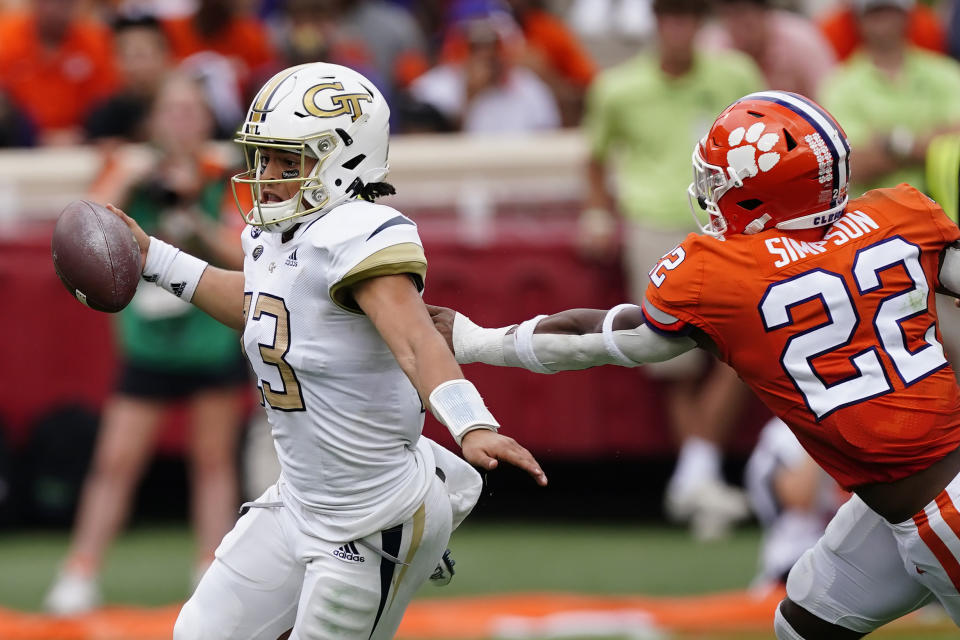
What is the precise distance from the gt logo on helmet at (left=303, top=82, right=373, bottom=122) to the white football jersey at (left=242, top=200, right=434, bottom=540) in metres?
0.22

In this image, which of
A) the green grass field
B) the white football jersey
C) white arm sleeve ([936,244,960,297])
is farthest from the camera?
the green grass field

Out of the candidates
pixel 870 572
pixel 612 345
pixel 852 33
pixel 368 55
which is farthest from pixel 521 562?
pixel 852 33

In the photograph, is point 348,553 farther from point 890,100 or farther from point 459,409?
point 890,100

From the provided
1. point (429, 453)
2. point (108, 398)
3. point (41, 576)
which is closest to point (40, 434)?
point (108, 398)

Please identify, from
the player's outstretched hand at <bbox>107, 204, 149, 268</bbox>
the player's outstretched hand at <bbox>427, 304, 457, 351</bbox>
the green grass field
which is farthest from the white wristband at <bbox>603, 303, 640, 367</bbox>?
the green grass field

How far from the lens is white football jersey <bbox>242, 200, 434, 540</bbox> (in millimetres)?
3465

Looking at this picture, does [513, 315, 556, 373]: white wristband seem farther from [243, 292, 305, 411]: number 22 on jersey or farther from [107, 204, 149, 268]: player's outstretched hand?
[107, 204, 149, 268]: player's outstretched hand

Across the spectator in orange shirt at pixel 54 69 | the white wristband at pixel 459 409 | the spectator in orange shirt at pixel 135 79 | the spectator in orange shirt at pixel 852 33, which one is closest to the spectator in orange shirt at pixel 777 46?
the spectator in orange shirt at pixel 852 33

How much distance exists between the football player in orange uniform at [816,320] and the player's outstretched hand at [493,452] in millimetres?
581

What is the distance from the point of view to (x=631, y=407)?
7.27m

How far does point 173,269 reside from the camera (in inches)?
155

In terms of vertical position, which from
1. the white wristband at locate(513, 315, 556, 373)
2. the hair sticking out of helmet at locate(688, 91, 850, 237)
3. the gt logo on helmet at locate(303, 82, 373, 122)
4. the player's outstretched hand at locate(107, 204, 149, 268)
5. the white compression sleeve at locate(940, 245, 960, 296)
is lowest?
the white wristband at locate(513, 315, 556, 373)

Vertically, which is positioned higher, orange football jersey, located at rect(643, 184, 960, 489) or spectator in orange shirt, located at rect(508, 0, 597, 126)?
orange football jersey, located at rect(643, 184, 960, 489)

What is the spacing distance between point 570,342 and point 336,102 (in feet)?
2.72
